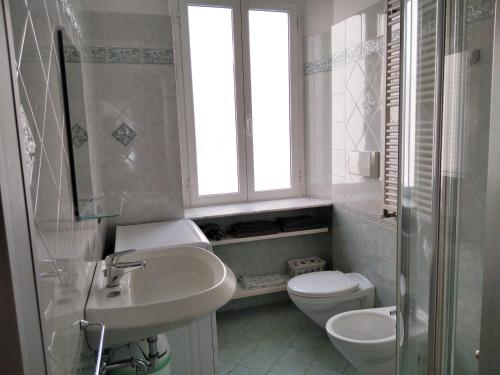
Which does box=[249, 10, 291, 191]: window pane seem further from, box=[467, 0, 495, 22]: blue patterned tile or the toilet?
box=[467, 0, 495, 22]: blue patterned tile

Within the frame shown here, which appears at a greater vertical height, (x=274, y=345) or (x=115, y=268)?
(x=115, y=268)

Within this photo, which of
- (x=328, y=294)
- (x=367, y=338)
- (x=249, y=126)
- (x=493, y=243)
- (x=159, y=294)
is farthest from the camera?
(x=249, y=126)

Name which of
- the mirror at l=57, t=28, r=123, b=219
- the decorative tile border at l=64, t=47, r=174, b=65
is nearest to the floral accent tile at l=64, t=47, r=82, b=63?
the mirror at l=57, t=28, r=123, b=219

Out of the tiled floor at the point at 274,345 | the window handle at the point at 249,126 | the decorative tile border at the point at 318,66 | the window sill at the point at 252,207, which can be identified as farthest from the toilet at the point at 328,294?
the decorative tile border at the point at 318,66

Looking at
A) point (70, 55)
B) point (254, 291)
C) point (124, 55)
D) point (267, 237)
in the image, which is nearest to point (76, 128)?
point (70, 55)

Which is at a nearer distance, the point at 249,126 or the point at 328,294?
the point at 328,294

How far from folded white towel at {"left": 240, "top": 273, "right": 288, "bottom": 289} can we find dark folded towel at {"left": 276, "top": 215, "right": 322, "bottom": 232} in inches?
15.1

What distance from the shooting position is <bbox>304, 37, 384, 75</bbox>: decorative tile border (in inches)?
90.0

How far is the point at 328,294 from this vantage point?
2318mm

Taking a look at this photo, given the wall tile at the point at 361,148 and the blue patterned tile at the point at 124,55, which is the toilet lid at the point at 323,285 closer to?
the wall tile at the point at 361,148

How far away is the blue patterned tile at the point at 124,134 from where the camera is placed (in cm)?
247

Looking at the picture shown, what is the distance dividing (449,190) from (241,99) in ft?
7.60

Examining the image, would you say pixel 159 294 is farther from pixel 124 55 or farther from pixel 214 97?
pixel 214 97

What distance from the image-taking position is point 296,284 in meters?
2.44
